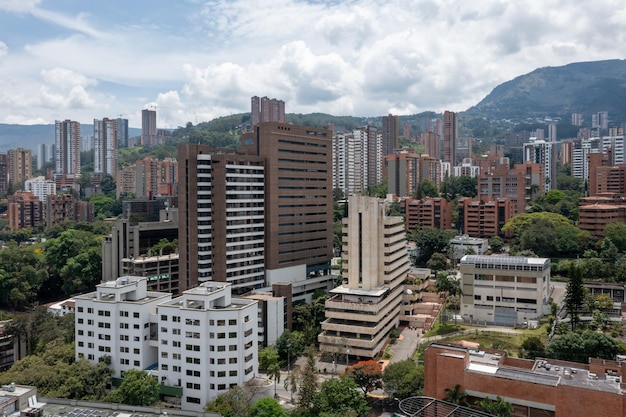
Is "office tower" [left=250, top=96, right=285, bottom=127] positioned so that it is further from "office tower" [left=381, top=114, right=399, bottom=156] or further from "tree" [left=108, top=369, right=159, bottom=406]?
"tree" [left=108, top=369, right=159, bottom=406]

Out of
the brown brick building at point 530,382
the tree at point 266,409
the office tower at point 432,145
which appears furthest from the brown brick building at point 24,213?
the office tower at point 432,145

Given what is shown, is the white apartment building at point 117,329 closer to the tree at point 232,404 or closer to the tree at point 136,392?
the tree at point 136,392

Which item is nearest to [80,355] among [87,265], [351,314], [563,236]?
[351,314]

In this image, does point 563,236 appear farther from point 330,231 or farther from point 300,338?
point 300,338

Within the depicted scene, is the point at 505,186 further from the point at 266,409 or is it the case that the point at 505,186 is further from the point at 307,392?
the point at 266,409

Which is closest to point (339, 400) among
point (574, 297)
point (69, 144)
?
point (574, 297)

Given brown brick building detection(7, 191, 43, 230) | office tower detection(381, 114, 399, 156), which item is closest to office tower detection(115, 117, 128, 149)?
brown brick building detection(7, 191, 43, 230)

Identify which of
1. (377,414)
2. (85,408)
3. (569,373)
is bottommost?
(377,414)
